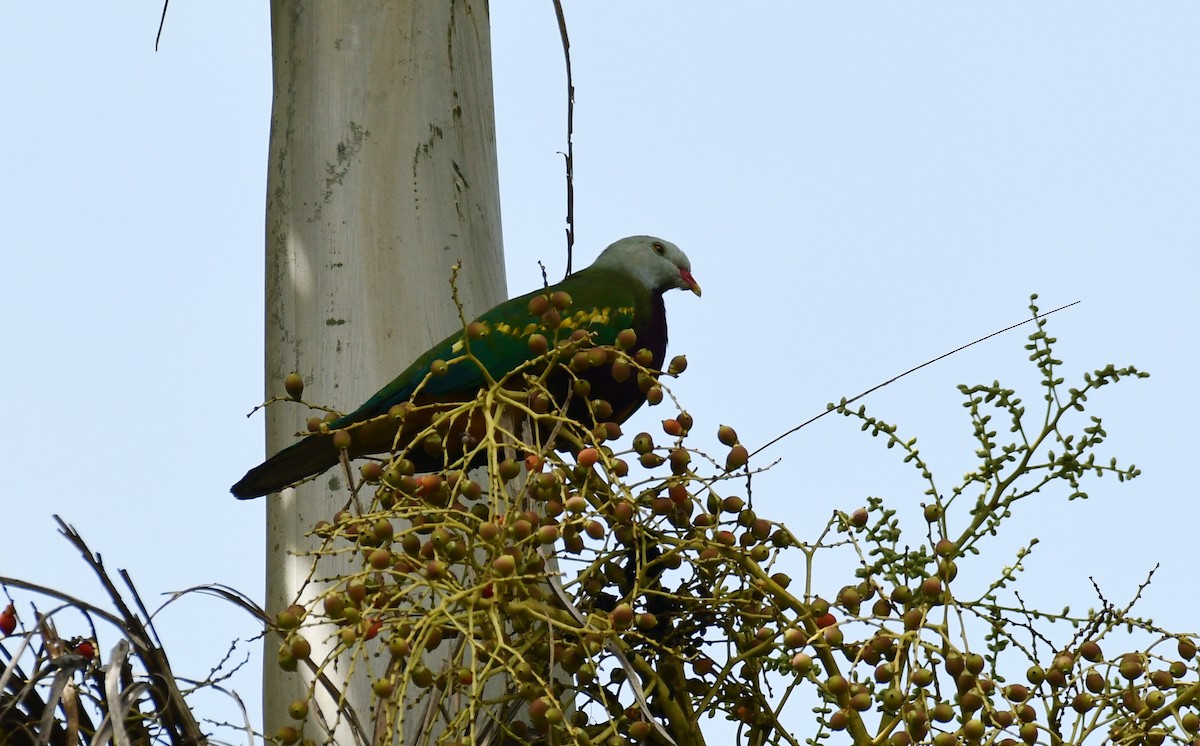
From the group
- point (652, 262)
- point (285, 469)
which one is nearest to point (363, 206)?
point (285, 469)

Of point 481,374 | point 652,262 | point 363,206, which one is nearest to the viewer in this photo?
point 481,374

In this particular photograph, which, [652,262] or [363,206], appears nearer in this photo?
[363,206]

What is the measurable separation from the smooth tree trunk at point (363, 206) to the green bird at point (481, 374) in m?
0.05

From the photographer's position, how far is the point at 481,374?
6.44 ft

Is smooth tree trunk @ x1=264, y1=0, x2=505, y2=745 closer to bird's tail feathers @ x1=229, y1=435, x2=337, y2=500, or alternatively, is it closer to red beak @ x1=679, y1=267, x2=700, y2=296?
bird's tail feathers @ x1=229, y1=435, x2=337, y2=500

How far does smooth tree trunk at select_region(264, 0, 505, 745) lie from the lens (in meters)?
2.11

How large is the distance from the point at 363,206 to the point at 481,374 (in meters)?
0.41

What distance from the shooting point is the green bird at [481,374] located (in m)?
1.94

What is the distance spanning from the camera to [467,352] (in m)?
1.64

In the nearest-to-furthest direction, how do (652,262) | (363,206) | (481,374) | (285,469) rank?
(481,374) → (285,469) → (363,206) → (652,262)

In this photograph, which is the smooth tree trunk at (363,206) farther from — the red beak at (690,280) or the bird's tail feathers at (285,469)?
the red beak at (690,280)

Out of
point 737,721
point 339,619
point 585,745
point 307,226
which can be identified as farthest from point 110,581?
point 307,226

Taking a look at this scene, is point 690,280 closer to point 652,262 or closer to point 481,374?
point 652,262

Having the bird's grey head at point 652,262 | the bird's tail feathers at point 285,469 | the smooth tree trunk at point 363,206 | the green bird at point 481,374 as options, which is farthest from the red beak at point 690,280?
the bird's tail feathers at point 285,469
